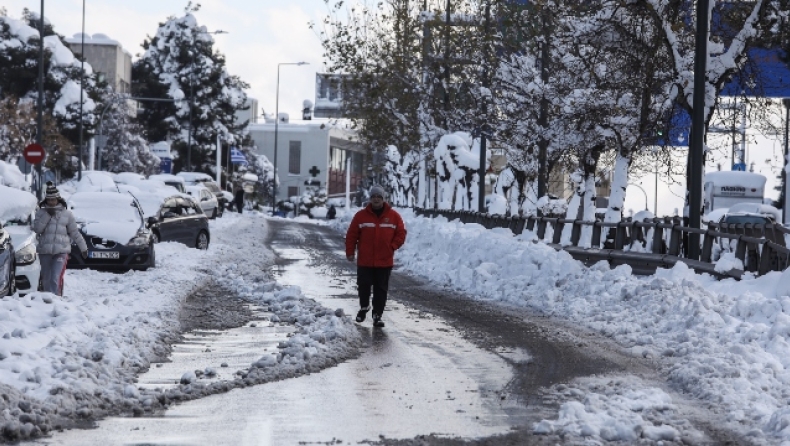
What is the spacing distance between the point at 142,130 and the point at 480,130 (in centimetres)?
6334

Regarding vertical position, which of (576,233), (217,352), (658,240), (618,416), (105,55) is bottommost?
(217,352)

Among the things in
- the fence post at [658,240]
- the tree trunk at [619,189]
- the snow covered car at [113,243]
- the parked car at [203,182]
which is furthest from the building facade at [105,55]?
the fence post at [658,240]

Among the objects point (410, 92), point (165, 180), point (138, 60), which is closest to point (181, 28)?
point (138, 60)

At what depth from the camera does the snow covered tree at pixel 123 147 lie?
315 ft

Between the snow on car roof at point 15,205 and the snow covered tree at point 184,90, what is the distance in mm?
81085

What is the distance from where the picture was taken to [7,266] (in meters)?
16.5

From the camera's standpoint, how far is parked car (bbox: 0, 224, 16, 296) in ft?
53.1

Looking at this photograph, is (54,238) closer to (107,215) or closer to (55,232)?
(55,232)

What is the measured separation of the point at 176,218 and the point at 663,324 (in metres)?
21.4

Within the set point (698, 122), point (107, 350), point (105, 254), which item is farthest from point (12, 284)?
point (698, 122)

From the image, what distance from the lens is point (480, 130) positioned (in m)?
42.7

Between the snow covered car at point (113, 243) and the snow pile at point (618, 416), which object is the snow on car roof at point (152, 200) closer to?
the snow covered car at point (113, 243)

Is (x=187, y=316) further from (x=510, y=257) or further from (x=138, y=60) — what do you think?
(x=138, y=60)

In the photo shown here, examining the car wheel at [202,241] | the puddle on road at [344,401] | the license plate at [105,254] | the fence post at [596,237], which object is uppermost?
the fence post at [596,237]
